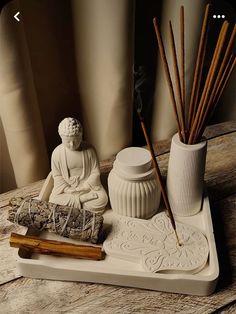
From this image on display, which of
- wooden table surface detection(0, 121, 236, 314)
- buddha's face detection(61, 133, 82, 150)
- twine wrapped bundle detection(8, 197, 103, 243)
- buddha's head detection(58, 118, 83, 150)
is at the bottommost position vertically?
wooden table surface detection(0, 121, 236, 314)

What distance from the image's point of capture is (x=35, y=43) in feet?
3.16

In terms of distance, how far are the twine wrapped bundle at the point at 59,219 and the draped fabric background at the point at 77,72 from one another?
0.90 feet

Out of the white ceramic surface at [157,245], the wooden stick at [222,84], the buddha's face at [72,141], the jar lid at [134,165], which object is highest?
the wooden stick at [222,84]

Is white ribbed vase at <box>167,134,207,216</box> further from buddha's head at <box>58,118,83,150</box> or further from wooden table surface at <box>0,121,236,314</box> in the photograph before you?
buddha's head at <box>58,118,83,150</box>

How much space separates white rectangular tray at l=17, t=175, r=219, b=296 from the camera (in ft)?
2.31

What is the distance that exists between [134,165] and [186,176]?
0.34 ft

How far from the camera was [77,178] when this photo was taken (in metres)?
0.83

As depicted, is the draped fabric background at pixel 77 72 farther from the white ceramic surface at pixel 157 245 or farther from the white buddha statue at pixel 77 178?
the white ceramic surface at pixel 157 245

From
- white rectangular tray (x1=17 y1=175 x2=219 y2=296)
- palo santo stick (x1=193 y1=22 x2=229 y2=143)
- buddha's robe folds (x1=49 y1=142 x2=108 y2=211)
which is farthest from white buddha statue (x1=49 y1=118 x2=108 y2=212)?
palo santo stick (x1=193 y1=22 x2=229 y2=143)

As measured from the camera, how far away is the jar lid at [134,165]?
775mm

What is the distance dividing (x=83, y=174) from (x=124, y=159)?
3.8 inches

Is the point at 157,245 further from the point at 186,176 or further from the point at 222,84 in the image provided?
the point at 222,84

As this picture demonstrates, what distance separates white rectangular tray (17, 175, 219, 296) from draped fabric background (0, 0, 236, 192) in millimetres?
350

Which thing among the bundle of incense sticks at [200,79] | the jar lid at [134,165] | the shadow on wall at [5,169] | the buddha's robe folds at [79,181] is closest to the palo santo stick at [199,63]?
the bundle of incense sticks at [200,79]
